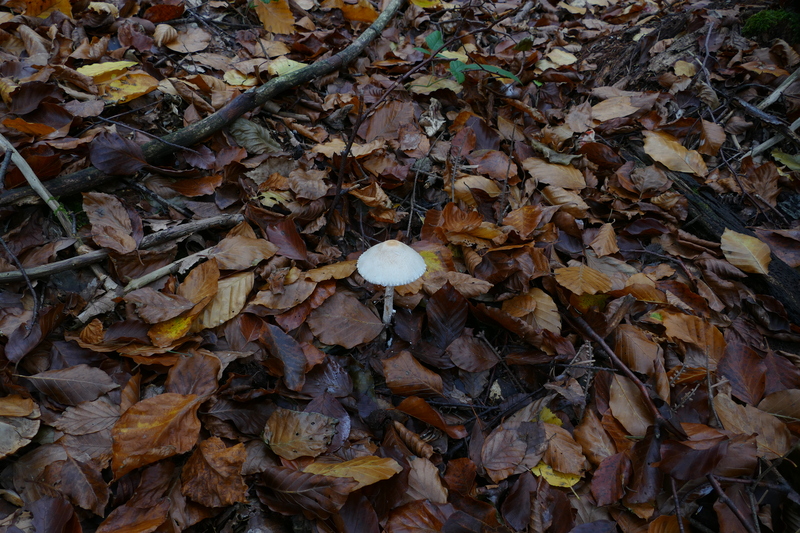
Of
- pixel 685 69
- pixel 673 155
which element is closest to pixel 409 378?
pixel 673 155

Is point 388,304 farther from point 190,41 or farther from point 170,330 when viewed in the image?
point 190,41

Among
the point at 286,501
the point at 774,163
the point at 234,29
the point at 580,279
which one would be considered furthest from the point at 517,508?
the point at 234,29

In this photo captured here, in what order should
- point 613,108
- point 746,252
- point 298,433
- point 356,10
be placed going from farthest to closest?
point 356,10, point 613,108, point 746,252, point 298,433

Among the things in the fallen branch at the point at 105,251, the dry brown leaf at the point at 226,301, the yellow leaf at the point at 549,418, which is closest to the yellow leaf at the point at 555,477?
the yellow leaf at the point at 549,418

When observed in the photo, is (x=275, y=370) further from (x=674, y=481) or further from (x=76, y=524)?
(x=674, y=481)

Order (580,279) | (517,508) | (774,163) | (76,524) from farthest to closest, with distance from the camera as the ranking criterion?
(774,163) → (580,279) → (517,508) → (76,524)

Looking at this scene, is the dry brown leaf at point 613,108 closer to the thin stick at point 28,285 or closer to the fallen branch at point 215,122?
the fallen branch at point 215,122
